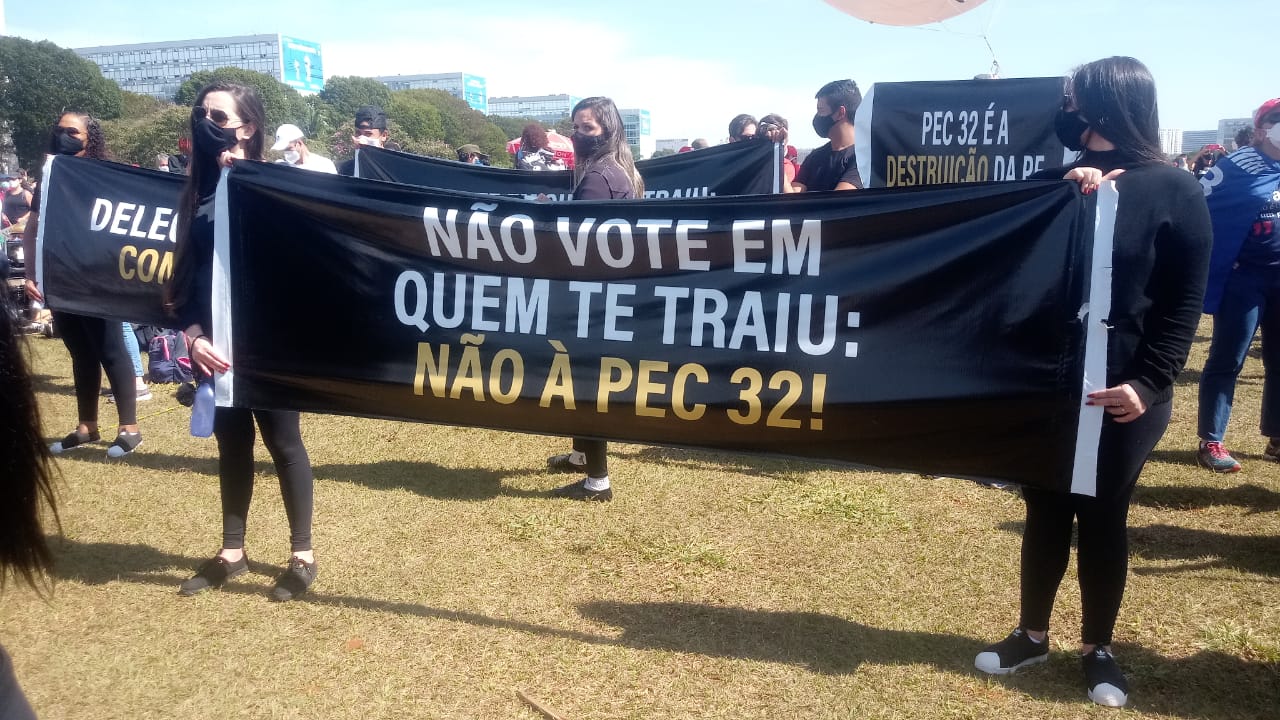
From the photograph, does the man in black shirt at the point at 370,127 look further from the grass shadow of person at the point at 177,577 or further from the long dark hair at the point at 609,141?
the grass shadow of person at the point at 177,577

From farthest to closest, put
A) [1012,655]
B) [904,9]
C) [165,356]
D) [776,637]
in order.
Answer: [165,356], [904,9], [776,637], [1012,655]

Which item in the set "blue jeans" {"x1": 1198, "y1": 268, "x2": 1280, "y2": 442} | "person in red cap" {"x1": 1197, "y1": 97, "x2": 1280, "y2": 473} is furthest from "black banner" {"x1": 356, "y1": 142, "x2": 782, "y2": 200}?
"blue jeans" {"x1": 1198, "y1": 268, "x2": 1280, "y2": 442}

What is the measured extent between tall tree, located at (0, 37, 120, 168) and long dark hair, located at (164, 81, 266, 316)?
83.1m

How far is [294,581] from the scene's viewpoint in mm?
3723

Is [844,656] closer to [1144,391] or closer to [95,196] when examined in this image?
[1144,391]

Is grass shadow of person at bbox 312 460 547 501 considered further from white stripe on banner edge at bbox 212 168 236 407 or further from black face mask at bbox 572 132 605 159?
black face mask at bbox 572 132 605 159

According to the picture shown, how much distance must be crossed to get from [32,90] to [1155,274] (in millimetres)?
89166

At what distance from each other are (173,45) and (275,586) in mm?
171592

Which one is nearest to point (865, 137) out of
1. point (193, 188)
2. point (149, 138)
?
point (193, 188)

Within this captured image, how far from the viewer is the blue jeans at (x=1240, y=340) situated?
527 cm

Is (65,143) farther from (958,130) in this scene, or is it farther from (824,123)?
(958,130)

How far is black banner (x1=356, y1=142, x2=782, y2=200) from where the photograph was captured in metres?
7.50

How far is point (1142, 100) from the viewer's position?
2.68 metres

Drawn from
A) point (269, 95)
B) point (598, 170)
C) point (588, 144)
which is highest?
point (269, 95)
